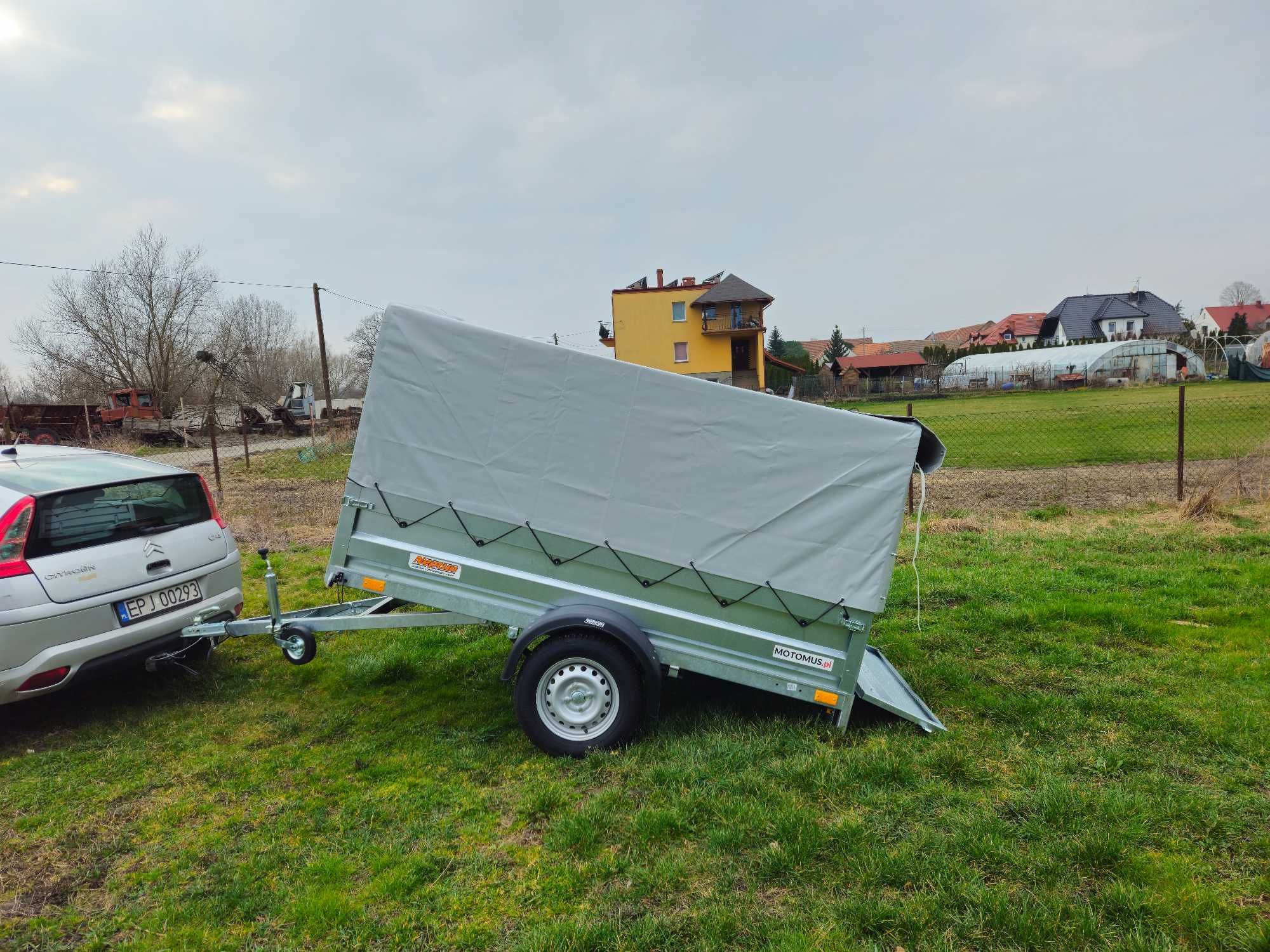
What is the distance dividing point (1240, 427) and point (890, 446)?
2078cm

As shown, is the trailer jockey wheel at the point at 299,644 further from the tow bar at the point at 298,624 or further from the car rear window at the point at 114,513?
the car rear window at the point at 114,513

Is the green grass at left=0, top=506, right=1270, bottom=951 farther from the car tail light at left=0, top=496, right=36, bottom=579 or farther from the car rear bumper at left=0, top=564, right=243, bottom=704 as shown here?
the car tail light at left=0, top=496, right=36, bottom=579

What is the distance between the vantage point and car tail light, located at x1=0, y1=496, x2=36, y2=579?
4043 millimetres

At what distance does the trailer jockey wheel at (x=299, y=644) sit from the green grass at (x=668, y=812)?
500 millimetres

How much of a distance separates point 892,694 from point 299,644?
11.8 feet

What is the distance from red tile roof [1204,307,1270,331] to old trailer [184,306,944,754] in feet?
387

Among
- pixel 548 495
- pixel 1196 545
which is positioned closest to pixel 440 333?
pixel 548 495

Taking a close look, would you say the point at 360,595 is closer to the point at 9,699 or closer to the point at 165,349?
the point at 9,699

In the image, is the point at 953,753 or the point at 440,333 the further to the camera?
the point at 440,333

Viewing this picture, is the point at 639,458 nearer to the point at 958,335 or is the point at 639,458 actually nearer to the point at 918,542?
the point at 918,542

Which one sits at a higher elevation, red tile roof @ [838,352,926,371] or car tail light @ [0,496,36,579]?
red tile roof @ [838,352,926,371]

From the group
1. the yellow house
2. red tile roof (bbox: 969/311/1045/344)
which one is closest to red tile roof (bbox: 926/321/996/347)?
red tile roof (bbox: 969/311/1045/344)

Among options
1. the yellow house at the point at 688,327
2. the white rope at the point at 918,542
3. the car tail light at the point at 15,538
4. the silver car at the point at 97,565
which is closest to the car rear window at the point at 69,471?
the silver car at the point at 97,565

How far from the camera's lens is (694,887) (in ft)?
9.55
